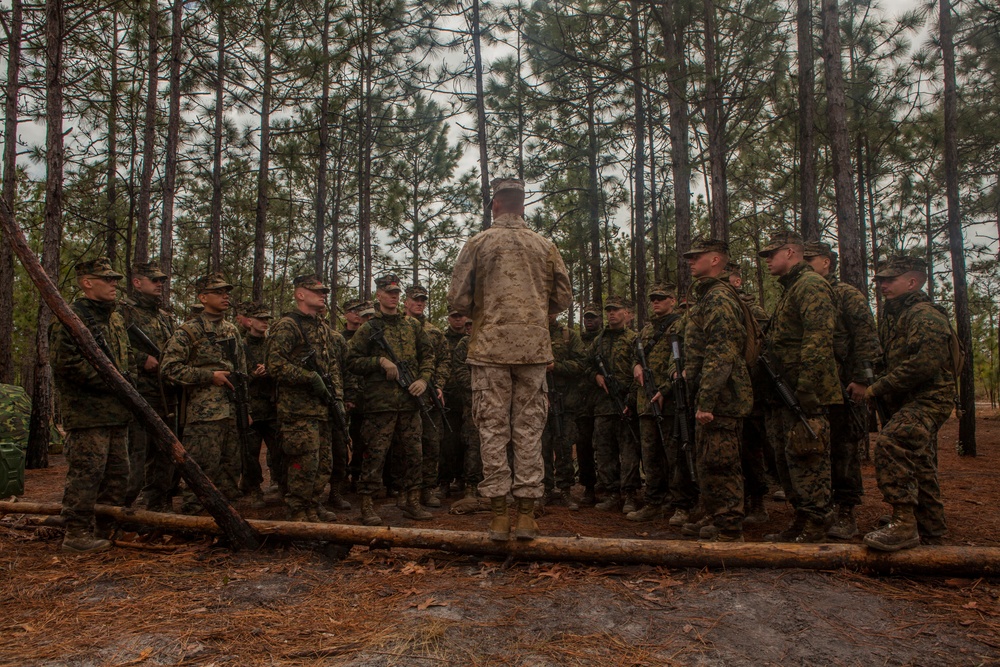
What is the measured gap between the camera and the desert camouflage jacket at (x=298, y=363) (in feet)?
17.2

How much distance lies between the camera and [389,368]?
5812 mm

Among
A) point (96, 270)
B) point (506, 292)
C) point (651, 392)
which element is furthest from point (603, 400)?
point (96, 270)

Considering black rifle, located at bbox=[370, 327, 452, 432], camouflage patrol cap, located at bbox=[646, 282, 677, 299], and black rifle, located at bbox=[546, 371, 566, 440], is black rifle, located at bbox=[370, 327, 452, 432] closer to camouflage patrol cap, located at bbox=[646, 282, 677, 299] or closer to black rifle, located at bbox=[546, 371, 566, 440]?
black rifle, located at bbox=[546, 371, 566, 440]

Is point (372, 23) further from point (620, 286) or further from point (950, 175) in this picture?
point (620, 286)

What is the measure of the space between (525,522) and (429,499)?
2.90 meters

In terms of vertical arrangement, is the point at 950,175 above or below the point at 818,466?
above

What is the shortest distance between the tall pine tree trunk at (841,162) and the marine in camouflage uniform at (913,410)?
3278 millimetres

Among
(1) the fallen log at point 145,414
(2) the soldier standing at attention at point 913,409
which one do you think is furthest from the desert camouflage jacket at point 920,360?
(1) the fallen log at point 145,414

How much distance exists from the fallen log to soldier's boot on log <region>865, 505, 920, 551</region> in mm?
4198

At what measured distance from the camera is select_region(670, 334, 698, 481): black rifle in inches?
201

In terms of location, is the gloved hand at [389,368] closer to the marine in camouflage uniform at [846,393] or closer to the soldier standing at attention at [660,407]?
the soldier standing at attention at [660,407]

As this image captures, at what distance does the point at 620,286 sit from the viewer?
29141 millimetres

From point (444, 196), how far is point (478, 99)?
27.6ft

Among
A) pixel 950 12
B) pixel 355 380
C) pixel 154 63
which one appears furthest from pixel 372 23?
pixel 950 12
